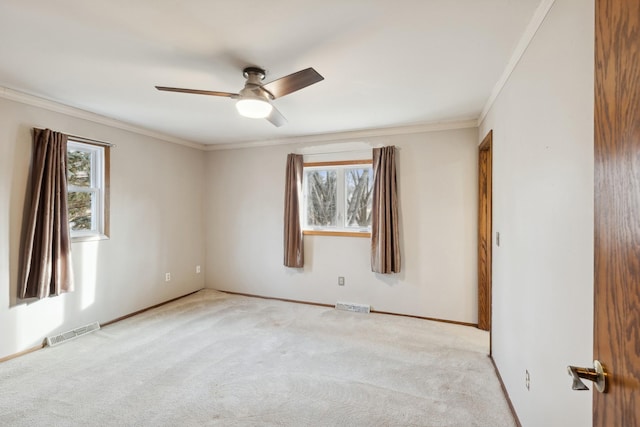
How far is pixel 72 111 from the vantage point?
10.3 ft

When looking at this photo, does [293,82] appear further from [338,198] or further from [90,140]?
[90,140]

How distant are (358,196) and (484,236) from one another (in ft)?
5.27

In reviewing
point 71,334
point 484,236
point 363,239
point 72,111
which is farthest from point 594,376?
point 72,111

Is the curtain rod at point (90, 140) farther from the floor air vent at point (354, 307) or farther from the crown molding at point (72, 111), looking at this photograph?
the floor air vent at point (354, 307)

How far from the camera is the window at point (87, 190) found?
3.30 metres

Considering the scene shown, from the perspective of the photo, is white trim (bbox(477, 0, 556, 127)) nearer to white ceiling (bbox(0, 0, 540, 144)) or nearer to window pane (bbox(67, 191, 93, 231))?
white ceiling (bbox(0, 0, 540, 144))

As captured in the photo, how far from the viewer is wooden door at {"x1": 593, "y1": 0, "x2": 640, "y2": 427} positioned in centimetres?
58

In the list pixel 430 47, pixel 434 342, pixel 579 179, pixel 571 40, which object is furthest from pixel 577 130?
pixel 434 342

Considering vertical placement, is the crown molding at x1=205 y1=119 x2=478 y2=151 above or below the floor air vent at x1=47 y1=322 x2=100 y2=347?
above

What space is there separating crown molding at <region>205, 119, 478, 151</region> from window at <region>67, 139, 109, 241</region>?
1.71 meters

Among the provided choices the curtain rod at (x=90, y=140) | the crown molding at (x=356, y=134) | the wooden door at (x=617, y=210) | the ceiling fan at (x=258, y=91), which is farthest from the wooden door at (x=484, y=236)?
the curtain rod at (x=90, y=140)

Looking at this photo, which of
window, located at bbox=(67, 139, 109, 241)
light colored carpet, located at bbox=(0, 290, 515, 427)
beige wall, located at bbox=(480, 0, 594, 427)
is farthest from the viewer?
window, located at bbox=(67, 139, 109, 241)

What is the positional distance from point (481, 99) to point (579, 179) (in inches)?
80.7

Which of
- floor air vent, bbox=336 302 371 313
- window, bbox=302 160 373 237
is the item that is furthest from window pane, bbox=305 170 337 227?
floor air vent, bbox=336 302 371 313
